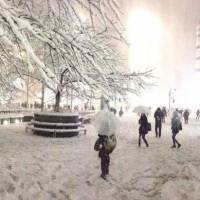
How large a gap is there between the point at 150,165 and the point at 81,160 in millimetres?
2387

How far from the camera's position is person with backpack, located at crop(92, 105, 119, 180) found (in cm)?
1166

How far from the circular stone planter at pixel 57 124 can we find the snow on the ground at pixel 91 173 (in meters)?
3.59

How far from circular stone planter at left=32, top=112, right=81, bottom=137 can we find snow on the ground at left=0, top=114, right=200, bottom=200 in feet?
11.8

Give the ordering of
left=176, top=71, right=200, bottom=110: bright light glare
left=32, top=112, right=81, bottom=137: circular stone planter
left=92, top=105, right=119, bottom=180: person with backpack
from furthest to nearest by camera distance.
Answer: left=176, top=71, right=200, bottom=110: bright light glare → left=32, top=112, right=81, bottom=137: circular stone planter → left=92, top=105, right=119, bottom=180: person with backpack

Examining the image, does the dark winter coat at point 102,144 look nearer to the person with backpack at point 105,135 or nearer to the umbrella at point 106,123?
the person with backpack at point 105,135

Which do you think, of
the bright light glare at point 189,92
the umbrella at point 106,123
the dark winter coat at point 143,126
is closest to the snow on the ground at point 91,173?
the dark winter coat at point 143,126

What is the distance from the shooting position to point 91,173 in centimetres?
1273

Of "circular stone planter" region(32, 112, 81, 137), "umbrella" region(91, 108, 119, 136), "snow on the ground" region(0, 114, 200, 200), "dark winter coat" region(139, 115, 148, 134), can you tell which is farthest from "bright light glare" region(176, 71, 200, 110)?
"umbrella" region(91, 108, 119, 136)

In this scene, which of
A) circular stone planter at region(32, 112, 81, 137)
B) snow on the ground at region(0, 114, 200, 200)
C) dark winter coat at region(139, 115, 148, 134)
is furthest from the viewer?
circular stone planter at region(32, 112, 81, 137)

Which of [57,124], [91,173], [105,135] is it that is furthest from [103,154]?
[57,124]

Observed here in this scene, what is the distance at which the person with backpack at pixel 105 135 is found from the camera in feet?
38.2

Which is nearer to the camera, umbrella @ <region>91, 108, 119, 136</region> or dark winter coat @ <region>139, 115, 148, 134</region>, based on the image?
umbrella @ <region>91, 108, 119, 136</region>

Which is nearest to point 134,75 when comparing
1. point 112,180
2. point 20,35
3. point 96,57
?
point 112,180

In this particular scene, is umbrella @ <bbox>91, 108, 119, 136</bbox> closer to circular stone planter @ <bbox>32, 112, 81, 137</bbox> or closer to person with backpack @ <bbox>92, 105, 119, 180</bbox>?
person with backpack @ <bbox>92, 105, 119, 180</bbox>
